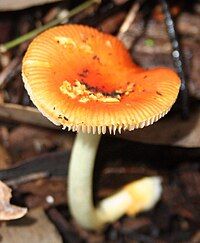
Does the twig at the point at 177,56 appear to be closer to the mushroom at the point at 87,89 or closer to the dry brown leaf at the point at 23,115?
the mushroom at the point at 87,89

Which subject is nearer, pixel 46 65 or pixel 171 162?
pixel 46 65

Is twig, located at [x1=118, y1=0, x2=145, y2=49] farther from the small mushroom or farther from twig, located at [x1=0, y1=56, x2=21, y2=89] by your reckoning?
the small mushroom

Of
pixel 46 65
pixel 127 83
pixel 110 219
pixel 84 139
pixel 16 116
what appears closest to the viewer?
pixel 46 65

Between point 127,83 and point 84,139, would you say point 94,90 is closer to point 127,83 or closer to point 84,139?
point 127,83

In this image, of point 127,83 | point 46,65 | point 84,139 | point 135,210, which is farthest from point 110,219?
point 46,65

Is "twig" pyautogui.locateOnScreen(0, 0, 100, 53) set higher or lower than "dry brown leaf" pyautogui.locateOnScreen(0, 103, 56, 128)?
higher

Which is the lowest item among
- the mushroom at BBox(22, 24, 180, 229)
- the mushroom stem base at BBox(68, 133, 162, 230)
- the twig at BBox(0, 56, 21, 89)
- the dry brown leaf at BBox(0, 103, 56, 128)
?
the mushroom stem base at BBox(68, 133, 162, 230)

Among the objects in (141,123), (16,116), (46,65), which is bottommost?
(16,116)

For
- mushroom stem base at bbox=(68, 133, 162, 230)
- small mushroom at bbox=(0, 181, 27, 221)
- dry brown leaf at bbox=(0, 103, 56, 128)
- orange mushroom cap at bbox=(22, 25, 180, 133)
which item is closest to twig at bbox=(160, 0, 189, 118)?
orange mushroom cap at bbox=(22, 25, 180, 133)
